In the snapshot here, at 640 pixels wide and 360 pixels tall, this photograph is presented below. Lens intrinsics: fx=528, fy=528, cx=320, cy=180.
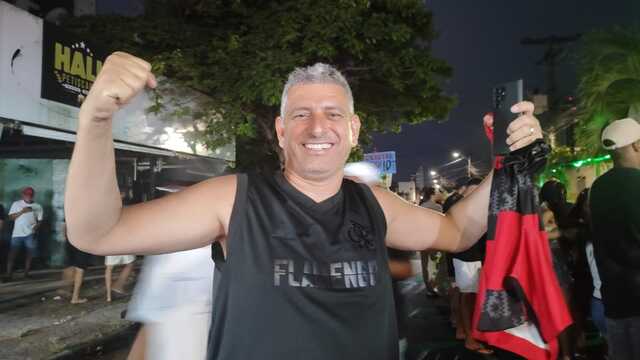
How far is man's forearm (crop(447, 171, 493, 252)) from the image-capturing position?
2420 mm

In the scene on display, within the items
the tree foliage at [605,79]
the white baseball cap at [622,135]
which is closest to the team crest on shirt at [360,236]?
the white baseball cap at [622,135]

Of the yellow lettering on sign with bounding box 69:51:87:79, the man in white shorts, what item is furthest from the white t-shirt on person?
the yellow lettering on sign with bounding box 69:51:87:79

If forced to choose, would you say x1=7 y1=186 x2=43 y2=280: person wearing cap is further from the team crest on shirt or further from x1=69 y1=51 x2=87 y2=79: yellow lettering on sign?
the team crest on shirt

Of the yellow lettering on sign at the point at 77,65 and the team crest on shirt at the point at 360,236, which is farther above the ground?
the yellow lettering on sign at the point at 77,65

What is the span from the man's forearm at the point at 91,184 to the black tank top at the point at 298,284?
435mm

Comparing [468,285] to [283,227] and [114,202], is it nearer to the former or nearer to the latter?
[283,227]

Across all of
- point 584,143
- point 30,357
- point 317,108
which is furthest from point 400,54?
point 317,108

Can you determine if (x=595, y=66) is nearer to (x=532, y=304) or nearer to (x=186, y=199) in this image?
(x=532, y=304)

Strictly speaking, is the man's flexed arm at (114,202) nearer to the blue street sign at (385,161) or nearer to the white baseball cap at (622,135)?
the white baseball cap at (622,135)

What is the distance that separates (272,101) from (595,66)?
5060 mm

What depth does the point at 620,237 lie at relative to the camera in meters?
3.50

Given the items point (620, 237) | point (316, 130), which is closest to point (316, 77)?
point (316, 130)

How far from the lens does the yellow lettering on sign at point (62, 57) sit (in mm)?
6809

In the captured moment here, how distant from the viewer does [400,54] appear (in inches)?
408
